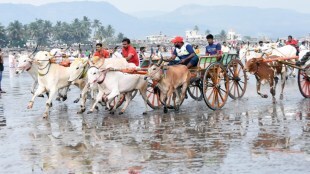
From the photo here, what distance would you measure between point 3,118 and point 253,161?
26.8 ft

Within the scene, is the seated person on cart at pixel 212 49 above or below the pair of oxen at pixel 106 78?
above

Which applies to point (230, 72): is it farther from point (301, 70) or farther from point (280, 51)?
point (280, 51)

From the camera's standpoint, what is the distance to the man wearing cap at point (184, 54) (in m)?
16.3

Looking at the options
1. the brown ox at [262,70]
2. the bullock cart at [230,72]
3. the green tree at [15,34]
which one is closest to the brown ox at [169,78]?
the bullock cart at [230,72]

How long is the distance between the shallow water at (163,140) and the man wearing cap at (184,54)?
1179 millimetres

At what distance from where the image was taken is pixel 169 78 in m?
15.6

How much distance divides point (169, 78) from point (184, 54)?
44.7 inches

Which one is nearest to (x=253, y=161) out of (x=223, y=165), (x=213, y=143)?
(x=223, y=165)

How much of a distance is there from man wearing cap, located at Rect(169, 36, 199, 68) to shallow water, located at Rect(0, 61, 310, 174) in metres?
1.18

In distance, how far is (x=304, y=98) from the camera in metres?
18.5

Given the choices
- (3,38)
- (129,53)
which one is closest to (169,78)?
(129,53)

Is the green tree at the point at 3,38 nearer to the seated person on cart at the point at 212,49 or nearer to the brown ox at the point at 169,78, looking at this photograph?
the seated person on cart at the point at 212,49

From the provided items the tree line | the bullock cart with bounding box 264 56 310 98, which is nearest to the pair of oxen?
the bullock cart with bounding box 264 56 310 98

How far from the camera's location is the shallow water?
9.52 meters
